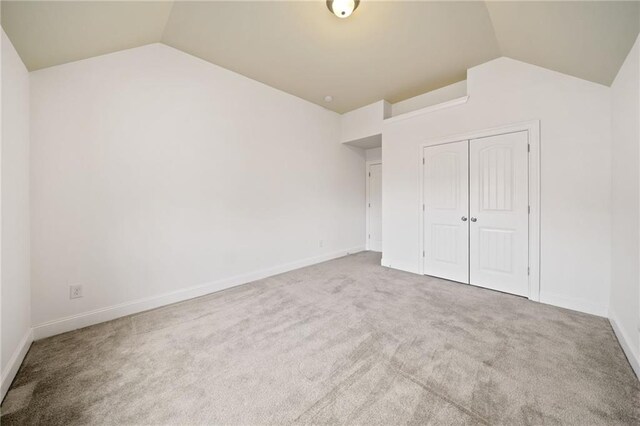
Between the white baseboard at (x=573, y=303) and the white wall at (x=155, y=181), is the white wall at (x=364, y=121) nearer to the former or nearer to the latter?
the white wall at (x=155, y=181)

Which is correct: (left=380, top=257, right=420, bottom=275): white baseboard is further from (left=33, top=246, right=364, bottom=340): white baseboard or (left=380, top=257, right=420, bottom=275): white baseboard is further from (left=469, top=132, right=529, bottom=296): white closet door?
(left=33, top=246, right=364, bottom=340): white baseboard

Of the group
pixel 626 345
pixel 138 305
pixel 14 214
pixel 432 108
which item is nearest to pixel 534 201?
pixel 626 345

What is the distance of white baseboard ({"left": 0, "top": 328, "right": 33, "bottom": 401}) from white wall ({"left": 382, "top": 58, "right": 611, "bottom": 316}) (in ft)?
15.1

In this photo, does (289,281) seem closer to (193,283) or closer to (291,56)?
(193,283)

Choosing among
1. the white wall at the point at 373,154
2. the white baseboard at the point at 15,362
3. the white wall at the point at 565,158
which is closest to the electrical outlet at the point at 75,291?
the white baseboard at the point at 15,362

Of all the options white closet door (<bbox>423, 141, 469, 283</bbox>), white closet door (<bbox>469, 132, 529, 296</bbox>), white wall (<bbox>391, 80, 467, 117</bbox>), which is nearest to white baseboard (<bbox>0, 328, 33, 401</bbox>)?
white closet door (<bbox>423, 141, 469, 283</bbox>)

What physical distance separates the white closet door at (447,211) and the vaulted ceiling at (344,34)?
115cm

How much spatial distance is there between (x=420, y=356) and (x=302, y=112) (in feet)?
12.8

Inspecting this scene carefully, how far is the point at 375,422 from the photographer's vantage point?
124 cm

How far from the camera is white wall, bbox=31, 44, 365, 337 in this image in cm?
212

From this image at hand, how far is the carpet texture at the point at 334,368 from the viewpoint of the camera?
4.28ft

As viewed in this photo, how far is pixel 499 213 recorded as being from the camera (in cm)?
297

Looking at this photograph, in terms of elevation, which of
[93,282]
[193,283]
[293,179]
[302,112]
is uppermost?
[302,112]

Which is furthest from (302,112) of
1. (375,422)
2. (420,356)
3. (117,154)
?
(375,422)
